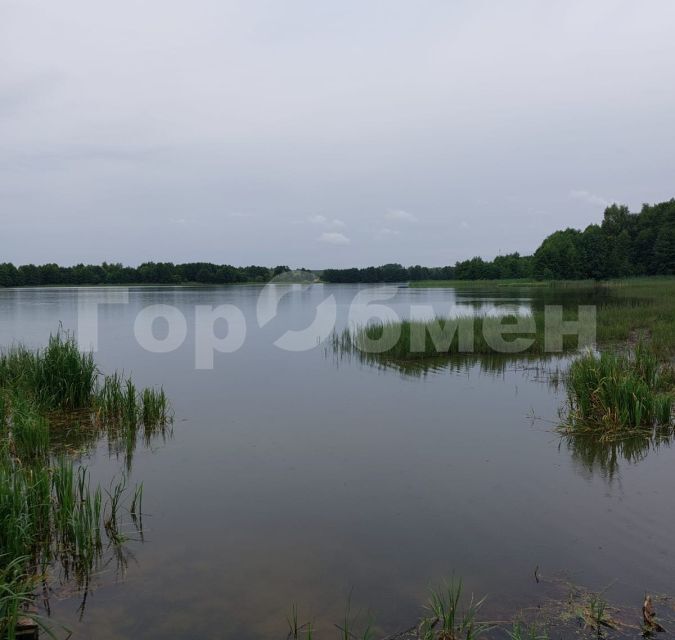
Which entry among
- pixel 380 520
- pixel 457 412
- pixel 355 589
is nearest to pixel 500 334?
pixel 457 412

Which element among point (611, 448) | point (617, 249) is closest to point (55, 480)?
point (611, 448)

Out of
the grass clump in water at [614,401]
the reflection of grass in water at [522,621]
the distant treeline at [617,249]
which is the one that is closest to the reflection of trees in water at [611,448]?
the grass clump in water at [614,401]

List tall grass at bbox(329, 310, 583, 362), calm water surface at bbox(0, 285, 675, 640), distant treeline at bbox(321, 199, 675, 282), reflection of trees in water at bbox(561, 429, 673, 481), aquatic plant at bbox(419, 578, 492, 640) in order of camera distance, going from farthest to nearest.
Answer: distant treeline at bbox(321, 199, 675, 282)
tall grass at bbox(329, 310, 583, 362)
reflection of trees in water at bbox(561, 429, 673, 481)
calm water surface at bbox(0, 285, 675, 640)
aquatic plant at bbox(419, 578, 492, 640)

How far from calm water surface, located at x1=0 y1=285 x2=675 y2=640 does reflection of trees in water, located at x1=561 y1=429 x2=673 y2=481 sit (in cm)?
9

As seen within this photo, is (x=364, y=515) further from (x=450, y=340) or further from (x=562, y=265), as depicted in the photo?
(x=562, y=265)

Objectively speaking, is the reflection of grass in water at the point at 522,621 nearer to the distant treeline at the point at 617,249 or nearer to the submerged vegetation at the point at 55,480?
the submerged vegetation at the point at 55,480

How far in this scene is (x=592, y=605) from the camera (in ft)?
12.6

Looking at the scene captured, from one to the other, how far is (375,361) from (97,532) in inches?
444

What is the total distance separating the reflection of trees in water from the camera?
23.4 ft

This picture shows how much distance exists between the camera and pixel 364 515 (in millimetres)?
5840

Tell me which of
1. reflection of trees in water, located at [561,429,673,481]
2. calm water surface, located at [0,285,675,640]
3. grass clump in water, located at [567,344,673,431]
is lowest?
calm water surface, located at [0,285,675,640]

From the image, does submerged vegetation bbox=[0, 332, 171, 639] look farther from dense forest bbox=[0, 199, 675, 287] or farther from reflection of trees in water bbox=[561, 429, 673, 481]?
dense forest bbox=[0, 199, 675, 287]

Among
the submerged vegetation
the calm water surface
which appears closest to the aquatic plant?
the calm water surface

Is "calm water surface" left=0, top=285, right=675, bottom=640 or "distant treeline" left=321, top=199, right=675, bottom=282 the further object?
"distant treeline" left=321, top=199, right=675, bottom=282
